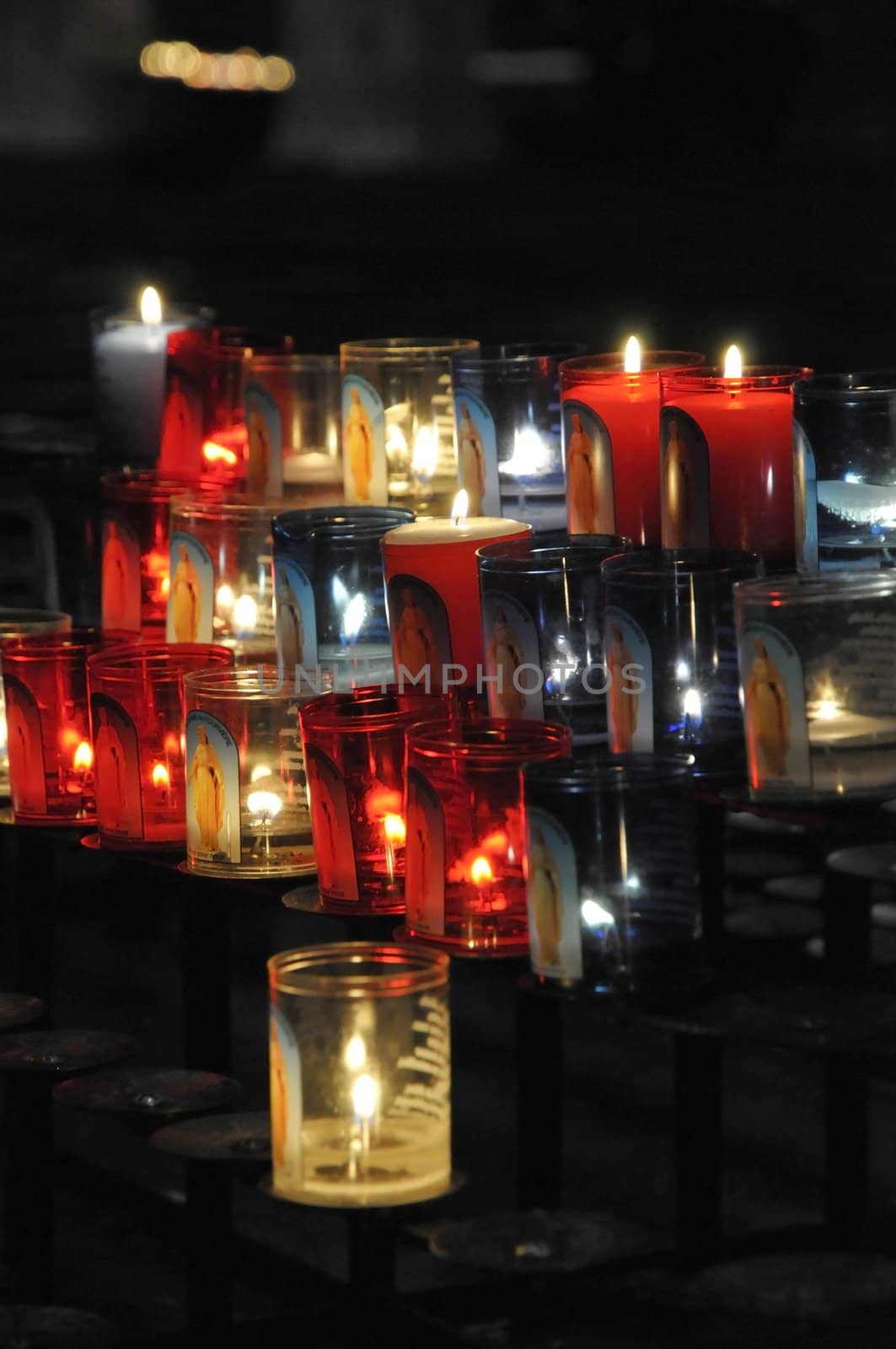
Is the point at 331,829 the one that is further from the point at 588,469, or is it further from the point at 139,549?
the point at 139,549

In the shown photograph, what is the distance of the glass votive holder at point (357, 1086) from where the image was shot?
1038mm

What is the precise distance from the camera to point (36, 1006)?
1379mm

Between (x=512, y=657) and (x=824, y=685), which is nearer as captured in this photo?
(x=824, y=685)

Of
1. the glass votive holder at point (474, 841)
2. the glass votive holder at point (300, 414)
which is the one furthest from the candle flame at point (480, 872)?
the glass votive holder at point (300, 414)

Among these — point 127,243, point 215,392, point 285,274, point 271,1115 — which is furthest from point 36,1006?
point 127,243

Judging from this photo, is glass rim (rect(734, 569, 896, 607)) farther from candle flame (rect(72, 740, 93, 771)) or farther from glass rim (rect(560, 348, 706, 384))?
candle flame (rect(72, 740, 93, 771))

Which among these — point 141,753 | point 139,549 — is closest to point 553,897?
point 141,753

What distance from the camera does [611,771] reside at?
1055 mm

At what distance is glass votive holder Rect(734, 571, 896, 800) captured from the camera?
3.65 feet

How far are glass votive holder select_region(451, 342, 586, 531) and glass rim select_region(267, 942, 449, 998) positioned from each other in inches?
19.1

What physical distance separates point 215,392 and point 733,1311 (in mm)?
1034

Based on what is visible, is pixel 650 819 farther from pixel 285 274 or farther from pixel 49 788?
pixel 285 274

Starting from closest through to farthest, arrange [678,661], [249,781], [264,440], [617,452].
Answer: [678,661] < [249,781] < [617,452] < [264,440]

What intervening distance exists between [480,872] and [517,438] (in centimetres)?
47
